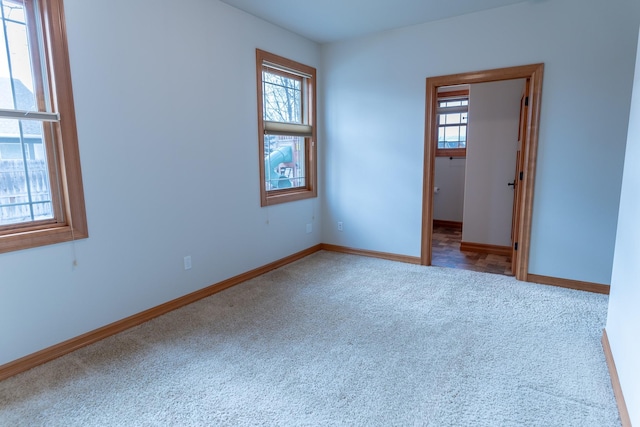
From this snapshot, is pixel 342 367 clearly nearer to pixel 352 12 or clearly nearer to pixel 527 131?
pixel 527 131

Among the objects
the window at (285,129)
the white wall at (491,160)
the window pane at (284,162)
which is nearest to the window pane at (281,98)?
the window at (285,129)

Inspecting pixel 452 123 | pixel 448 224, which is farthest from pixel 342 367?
pixel 452 123

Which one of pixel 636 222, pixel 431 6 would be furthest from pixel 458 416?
pixel 431 6

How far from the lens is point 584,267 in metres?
3.31

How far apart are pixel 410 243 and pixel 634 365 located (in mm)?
2647

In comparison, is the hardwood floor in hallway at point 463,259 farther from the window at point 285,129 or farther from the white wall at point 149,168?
the white wall at point 149,168

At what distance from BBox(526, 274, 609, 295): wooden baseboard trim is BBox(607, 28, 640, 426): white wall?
45.9 inches

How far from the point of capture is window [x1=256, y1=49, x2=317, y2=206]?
3.79 metres

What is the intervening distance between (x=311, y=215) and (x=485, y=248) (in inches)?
91.6

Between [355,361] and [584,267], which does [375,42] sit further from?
[355,361]

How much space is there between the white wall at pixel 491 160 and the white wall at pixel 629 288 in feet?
7.72

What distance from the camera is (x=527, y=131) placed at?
3.43 metres

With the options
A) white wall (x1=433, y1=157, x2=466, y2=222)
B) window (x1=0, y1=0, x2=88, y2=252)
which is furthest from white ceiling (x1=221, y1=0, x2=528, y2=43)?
white wall (x1=433, y1=157, x2=466, y2=222)

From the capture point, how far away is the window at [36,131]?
2.09 metres
